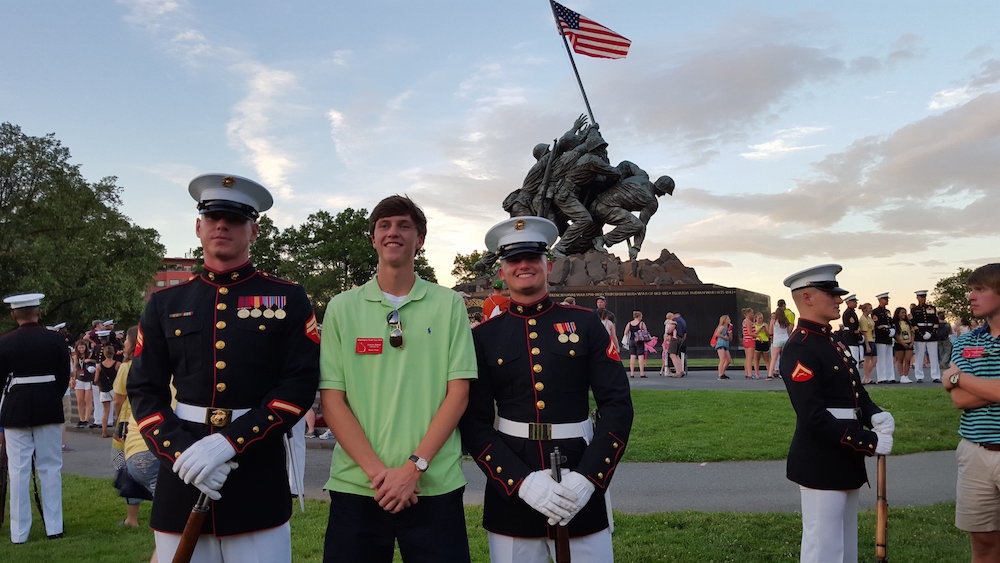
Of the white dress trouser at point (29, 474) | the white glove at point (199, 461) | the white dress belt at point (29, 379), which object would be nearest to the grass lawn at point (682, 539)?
the white dress trouser at point (29, 474)

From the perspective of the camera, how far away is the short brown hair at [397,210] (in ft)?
11.1

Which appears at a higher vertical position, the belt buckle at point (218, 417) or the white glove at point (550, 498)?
the belt buckle at point (218, 417)

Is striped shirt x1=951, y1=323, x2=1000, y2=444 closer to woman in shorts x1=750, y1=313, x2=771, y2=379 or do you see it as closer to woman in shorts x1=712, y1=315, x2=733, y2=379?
woman in shorts x1=712, y1=315, x2=733, y2=379

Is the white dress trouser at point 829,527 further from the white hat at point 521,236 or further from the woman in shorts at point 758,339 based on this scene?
the woman in shorts at point 758,339

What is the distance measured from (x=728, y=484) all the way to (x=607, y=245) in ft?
76.1

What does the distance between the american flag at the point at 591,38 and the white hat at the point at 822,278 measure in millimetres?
22301

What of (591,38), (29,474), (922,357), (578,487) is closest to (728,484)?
(578,487)

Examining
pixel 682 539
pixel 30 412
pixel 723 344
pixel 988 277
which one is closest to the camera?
pixel 988 277

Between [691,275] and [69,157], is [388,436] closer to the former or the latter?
[691,275]

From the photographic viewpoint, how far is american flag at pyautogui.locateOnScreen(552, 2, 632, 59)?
25.7 meters

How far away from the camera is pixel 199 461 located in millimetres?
2883

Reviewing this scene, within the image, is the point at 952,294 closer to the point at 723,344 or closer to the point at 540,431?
the point at 723,344

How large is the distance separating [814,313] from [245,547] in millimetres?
3385

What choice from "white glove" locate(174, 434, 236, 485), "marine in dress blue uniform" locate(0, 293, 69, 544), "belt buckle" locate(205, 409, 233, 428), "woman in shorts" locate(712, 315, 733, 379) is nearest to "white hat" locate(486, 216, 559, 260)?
"belt buckle" locate(205, 409, 233, 428)
